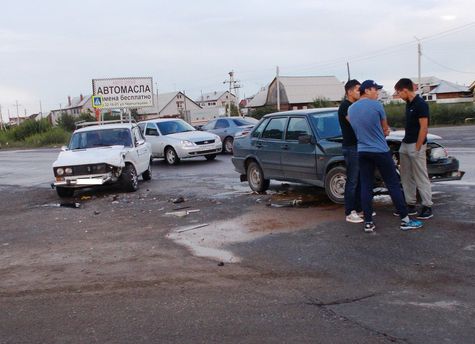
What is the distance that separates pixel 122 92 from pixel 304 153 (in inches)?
1262

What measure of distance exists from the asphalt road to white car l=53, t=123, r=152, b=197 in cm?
229

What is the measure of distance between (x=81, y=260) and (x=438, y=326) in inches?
174

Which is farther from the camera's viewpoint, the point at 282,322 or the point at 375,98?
the point at 375,98

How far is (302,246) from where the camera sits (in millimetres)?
7039

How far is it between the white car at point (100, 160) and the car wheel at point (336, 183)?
544 centimetres

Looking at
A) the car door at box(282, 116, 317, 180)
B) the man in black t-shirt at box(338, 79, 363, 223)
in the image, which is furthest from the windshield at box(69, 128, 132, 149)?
the man in black t-shirt at box(338, 79, 363, 223)

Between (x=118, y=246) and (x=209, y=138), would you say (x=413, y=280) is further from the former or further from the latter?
(x=209, y=138)

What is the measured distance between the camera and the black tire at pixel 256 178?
11.3 m

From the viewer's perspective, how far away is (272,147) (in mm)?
10727

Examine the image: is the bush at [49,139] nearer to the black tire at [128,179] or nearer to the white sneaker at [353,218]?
the black tire at [128,179]

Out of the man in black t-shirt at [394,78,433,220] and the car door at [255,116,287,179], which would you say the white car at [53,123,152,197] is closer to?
the car door at [255,116,287,179]

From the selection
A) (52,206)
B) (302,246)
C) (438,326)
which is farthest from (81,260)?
(52,206)

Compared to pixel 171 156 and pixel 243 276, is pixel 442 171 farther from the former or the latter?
pixel 171 156

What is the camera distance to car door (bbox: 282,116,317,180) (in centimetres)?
973
